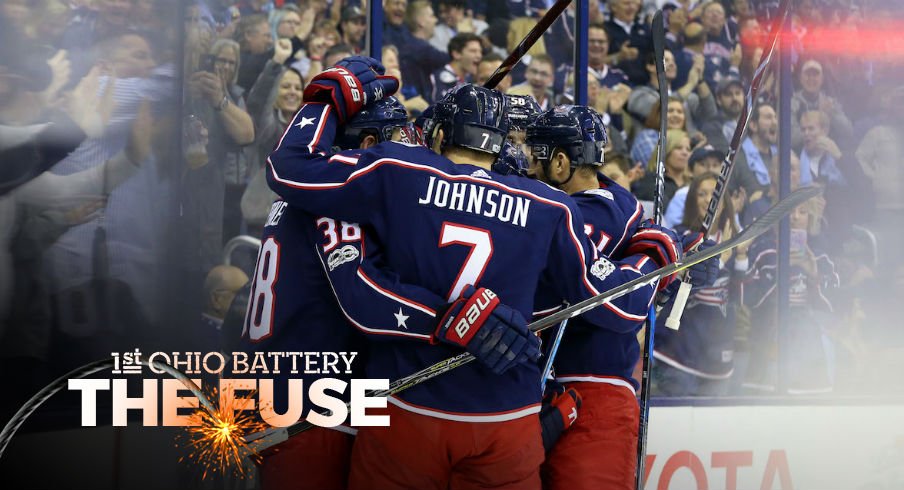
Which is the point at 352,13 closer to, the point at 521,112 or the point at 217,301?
the point at 217,301

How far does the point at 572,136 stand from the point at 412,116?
1.50 metres

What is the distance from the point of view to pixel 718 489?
356 cm

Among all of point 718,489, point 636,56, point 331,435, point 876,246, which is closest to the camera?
point 331,435

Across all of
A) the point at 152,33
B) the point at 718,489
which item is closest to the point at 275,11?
the point at 152,33

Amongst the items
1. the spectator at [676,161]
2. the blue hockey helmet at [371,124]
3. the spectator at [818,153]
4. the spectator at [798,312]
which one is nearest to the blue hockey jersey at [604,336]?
the blue hockey helmet at [371,124]

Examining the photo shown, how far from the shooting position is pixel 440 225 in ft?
5.90

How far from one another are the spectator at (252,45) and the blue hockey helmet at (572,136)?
1.48 meters

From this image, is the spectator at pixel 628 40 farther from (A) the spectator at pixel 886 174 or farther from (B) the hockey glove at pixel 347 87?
(B) the hockey glove at pixel 347 87

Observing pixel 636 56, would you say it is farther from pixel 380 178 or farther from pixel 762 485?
pixel 380 178

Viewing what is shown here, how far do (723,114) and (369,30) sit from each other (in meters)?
2.04

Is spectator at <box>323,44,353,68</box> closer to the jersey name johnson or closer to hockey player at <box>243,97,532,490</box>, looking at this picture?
hockey player at <box>243,97,532,490</box>

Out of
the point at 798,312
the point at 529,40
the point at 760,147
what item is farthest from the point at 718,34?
the point at 529,40

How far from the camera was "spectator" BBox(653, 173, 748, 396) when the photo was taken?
4156mm

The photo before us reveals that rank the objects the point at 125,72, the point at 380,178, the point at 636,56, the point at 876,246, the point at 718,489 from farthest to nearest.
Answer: the point at 876,246 → the point at 636,56 → the point at 718,489 → the point at 125,72 → the point at 380,178
